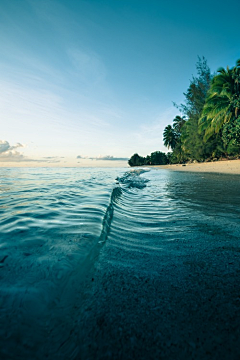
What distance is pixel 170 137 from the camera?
5306 cm

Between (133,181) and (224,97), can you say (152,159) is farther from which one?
(133,181)

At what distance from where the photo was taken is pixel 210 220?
2316 mm

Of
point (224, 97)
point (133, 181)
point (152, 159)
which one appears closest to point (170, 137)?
point (152, 159)

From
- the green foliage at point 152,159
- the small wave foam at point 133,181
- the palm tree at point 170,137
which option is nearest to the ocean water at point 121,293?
the small wave foam at point 133,181

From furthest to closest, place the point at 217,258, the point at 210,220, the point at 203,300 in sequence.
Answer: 1. the point at 210,220
2. the point at 217,258
3. the point at 203,300

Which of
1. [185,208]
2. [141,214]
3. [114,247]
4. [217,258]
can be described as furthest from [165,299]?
[185,208]

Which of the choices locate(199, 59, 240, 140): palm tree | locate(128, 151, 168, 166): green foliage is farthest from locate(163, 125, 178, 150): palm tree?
locate(199, 59, 240, 140): palm tree

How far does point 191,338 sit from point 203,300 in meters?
0.26

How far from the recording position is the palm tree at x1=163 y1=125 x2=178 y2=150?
52656 millimetres

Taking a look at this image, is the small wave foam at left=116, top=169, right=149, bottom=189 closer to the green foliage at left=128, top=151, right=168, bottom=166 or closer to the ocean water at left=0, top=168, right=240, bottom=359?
the ocean water at left=0, top=168, right=240, bottom=359

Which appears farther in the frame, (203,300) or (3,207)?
(3,207)

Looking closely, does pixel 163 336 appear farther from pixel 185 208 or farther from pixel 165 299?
pixel 185 208

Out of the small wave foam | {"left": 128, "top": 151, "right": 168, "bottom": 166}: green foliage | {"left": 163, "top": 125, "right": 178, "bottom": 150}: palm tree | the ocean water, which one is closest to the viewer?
the ocean water

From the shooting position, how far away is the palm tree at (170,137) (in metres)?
52.7
